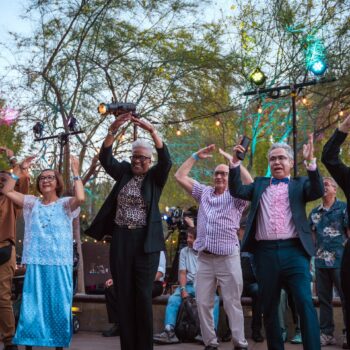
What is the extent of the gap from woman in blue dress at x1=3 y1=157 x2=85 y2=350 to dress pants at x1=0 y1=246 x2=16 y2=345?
1.36 ft

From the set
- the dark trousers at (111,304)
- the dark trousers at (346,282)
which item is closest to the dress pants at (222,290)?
the dark trousers at (111,304)

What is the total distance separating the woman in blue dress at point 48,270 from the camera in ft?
21.1

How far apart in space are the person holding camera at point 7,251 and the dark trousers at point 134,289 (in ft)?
5.85

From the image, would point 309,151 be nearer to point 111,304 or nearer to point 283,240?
point 283,240

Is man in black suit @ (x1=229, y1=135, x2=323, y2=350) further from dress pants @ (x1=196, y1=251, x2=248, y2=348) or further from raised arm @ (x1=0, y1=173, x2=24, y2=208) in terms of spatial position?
raised arm @ (x1=0, y1=173, x2=24, y2=208)

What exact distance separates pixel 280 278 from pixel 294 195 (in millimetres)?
721

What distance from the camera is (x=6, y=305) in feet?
23.2

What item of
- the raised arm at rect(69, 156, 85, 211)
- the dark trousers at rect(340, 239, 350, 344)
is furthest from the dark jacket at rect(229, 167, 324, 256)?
the raised arm at rect(69, 156, 85, 211)

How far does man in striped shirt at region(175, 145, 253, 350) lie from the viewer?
271 inches

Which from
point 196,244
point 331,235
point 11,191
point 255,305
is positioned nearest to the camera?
point 11,191

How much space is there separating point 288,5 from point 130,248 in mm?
11454

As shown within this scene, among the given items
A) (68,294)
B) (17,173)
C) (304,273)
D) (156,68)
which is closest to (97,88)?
(156,68)

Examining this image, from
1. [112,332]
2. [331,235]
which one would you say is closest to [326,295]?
[331,235]

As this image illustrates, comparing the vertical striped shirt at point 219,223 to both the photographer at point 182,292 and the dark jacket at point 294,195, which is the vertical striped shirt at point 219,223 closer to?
the dark jacket at point 294,195
